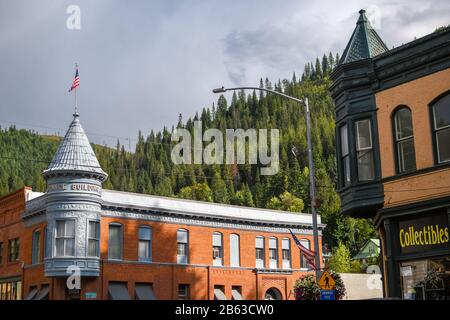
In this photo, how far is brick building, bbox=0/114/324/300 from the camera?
134 ft

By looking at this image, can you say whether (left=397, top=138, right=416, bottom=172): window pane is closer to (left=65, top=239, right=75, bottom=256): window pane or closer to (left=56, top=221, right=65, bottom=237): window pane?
(left=65, top=239, right=75, bottom=256): window pane

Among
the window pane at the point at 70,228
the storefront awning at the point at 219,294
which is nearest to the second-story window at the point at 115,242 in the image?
the window pane at the point at 70,228

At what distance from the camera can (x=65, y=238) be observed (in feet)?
132

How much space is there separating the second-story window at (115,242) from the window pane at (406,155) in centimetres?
2653

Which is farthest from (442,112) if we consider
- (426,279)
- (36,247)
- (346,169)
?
(36,247)

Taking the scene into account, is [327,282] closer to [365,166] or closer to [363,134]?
[365,166]

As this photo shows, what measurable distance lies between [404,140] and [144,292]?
90.0 ft

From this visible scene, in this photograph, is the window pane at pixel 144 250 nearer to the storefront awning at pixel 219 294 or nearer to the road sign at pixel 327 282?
the storefront awning at pixel 219 294

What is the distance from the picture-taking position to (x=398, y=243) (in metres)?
20.5

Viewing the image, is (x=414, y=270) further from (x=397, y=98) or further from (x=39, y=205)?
(x=39, y=205)

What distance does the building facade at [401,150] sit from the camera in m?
19.3
